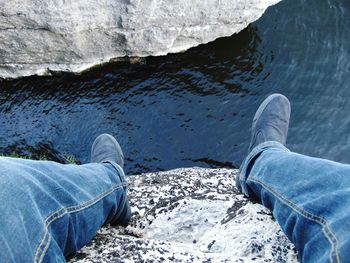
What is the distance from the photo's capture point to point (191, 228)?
11.2 ft

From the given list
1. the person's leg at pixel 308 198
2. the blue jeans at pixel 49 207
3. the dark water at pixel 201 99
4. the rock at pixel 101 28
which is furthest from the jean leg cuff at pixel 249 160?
the rock at pixel 101 28

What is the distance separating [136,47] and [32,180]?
451 centimetres

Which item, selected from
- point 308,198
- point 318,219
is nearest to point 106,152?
point 308,198

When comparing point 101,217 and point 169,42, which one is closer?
point 101,217

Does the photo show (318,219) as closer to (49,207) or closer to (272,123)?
(49,207)

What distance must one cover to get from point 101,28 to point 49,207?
4.43 metres

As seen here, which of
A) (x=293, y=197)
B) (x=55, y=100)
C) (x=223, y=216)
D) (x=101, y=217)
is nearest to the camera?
(x=293, y=197)

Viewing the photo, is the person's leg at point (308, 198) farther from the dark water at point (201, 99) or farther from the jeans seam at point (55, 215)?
the dark water at point (201, 99)

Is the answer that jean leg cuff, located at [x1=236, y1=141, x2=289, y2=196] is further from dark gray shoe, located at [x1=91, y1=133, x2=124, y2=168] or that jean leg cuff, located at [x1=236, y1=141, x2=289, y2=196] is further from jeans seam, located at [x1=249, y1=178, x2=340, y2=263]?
dark gray shoe, located at [x1=91, y1=133, x2=124, y2=168]

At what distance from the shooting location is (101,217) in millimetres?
2758

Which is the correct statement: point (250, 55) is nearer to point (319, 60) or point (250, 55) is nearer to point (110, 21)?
point (319, 60)

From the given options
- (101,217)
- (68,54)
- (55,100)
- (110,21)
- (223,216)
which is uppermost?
(110,21)

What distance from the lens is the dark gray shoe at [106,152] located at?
4000 mm

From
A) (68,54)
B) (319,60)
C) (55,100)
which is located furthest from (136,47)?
(319,60)
